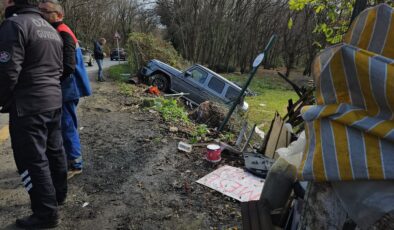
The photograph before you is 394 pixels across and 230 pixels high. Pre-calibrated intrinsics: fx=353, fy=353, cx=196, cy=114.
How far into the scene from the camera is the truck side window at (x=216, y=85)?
12.5 metres

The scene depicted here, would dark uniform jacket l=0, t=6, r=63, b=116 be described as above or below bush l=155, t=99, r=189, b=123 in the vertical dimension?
above

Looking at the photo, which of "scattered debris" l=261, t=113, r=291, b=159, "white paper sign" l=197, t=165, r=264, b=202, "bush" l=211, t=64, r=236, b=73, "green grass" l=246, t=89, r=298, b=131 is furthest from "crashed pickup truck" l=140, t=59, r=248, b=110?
"bush" l=211, t=64, r=236, b=73

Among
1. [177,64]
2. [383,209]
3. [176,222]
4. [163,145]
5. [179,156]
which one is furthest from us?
[177,64]

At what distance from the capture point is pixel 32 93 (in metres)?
2.90

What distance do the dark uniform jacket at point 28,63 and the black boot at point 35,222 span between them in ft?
3.06

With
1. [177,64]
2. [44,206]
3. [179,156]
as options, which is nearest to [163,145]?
[179,156]

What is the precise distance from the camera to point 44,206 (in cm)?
302

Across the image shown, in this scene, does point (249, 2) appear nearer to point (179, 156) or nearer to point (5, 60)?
point (179, 156)

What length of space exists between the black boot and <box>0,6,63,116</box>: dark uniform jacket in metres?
0.93

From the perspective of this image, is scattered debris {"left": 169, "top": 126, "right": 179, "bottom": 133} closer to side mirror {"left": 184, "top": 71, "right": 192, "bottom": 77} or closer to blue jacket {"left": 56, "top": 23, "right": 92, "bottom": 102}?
blue jacket {"left": 56, "top": 23, "right": 92, "bottom": 102}

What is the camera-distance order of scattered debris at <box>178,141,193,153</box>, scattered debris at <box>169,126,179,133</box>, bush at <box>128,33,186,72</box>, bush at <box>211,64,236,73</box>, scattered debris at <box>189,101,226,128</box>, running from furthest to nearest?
bush at <box>211,64,236,73</box>
bush at <box>128,33,186,72</box>
scattered debris at <box>189,101,226,128</box>
scattered debris at <box>169,126,179,133</box>
scattered debris at <box>178,141,193,153</box>

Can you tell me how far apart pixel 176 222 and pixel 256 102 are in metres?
14.3

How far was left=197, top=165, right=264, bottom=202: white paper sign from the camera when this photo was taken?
3.82 metres

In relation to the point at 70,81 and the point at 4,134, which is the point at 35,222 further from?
the point at 4,134
